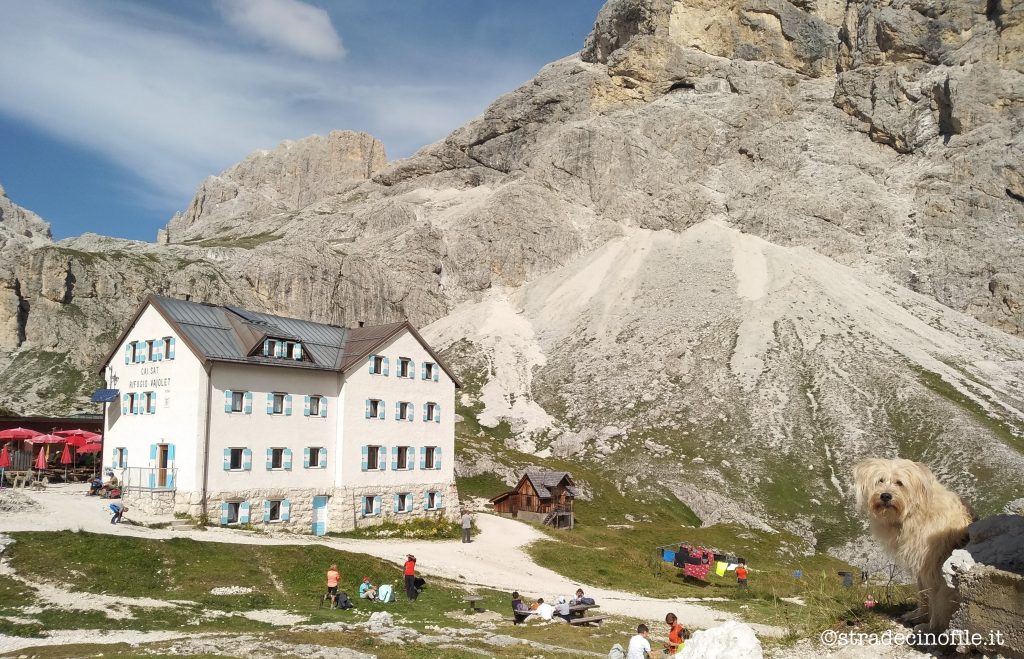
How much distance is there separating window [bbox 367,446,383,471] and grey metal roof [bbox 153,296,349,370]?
6700mm

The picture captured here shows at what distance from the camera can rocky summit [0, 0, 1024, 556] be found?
320 ft

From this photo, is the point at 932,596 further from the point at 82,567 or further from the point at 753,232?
the point at 753,232

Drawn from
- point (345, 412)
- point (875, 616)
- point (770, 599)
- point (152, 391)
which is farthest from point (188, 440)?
point (875, 616)

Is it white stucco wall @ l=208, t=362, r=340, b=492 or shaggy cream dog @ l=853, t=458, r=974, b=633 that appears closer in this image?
shaggy cream dog @ l=853, t=458, r=974, b=633

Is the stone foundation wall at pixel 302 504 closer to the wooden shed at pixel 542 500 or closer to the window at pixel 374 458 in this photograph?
the window at pixel 374 458

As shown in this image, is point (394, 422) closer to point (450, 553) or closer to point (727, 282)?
point (450, 553)

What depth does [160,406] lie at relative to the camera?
45.9 meters

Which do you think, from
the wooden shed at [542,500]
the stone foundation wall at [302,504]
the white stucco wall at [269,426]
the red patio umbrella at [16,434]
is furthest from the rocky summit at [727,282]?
the red patio umbrella at [16,434]

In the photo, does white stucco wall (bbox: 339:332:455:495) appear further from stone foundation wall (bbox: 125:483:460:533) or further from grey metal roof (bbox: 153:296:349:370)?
grey metal roof (bbox: 153:296:349:370)

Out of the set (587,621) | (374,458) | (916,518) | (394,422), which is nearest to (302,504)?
(374,458)

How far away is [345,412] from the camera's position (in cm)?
5172

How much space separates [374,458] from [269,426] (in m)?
8.93

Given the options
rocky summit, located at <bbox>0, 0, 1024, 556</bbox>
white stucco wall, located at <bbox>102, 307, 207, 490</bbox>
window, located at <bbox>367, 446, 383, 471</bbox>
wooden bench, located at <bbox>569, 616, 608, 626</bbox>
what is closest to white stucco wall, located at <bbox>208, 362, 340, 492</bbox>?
white stucco wall, located at <bbox>102, 307, 207, 490</bbox>

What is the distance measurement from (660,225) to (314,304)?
79335 mm
